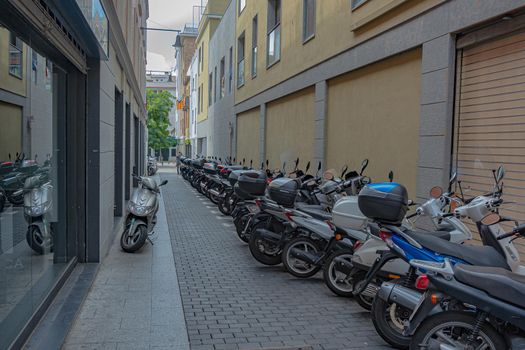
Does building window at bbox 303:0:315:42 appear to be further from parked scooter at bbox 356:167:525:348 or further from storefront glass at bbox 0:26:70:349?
parked scooter at bbox 356:167:525:348

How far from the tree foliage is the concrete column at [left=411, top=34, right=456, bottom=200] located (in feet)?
123

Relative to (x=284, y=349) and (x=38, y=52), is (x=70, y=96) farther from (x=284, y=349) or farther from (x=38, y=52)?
(x=284, y=349)

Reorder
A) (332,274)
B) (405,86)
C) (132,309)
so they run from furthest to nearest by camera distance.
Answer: (405,86) → (332,274) → (132,309)

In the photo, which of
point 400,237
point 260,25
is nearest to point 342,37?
point 400,237

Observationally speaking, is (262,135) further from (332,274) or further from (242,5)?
(332,274)

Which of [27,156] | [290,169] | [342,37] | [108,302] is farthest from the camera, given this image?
[290,169]

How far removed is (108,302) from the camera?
204 inches

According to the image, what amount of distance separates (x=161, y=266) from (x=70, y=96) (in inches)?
96.0

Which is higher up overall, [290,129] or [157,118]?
[157,118]

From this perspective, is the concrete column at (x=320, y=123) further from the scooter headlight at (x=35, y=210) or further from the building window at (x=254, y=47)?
the building window at (x=254, y=47)

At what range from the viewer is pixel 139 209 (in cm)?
759

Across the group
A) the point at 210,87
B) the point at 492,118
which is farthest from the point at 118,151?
the point at 210,87

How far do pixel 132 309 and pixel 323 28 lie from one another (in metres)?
7.36

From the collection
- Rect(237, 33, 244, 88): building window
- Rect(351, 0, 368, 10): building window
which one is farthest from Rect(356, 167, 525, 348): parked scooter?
Rect(237, 33, 244, 88): building window
